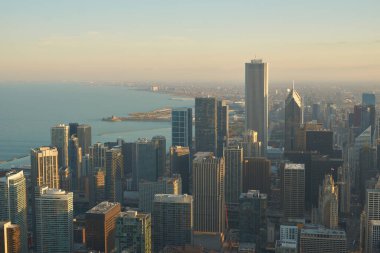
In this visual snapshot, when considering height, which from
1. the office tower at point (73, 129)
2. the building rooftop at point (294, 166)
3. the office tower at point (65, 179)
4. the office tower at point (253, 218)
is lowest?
the office tower at point (253, 218)

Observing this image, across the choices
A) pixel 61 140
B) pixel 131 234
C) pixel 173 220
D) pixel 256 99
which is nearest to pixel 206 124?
pixel 256 99

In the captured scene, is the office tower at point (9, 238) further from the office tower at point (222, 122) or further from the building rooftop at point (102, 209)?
the office tower at point (222, 122)

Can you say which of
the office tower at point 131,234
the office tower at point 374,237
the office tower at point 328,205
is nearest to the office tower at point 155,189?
the office tower at point 328,205

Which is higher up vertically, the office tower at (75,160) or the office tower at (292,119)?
the office tower at (292,119)

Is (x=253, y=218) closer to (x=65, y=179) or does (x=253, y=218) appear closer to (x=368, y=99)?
(x=368, y=99)

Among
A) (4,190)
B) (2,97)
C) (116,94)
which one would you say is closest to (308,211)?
(4,190)

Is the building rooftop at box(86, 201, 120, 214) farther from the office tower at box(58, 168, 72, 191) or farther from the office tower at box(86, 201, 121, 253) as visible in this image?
the office tower at box(58, 168, 72, 191)

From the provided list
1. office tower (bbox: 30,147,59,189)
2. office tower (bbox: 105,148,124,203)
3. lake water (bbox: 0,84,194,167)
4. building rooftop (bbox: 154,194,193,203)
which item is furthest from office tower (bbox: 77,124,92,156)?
building rooftop (bbox: 154,194,193,203)
